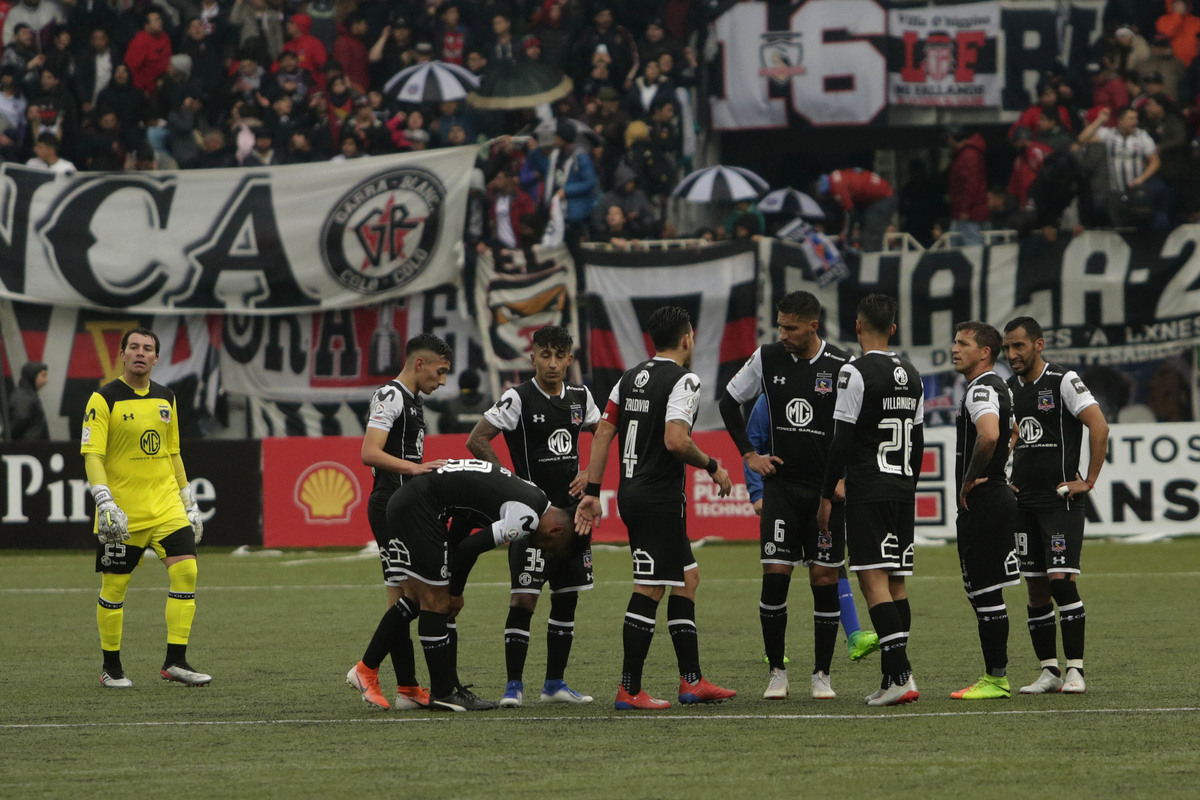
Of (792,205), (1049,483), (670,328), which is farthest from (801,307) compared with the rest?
(792,205)

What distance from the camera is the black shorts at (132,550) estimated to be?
10742mm

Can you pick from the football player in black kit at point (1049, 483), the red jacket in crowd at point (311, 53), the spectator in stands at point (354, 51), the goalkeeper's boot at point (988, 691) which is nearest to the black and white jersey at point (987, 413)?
the football player in black kit at point (1049, 483)

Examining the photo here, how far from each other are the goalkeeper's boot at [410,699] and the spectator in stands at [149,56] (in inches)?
717

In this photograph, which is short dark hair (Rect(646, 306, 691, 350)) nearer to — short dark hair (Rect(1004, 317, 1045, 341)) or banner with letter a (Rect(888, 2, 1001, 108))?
short dark hair (Rect(1004, 317, 1045, 341))

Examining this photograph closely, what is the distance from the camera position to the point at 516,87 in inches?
963

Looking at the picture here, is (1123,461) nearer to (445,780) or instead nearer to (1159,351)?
(1159,351)

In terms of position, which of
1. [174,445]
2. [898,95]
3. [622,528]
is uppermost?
[898,95]

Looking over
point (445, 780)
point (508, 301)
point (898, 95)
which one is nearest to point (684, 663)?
point (445, 780)

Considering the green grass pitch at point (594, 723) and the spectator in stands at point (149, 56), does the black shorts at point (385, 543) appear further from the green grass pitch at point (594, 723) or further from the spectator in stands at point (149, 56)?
the spectator in stands at point (149, 56)

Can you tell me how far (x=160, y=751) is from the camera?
776cm

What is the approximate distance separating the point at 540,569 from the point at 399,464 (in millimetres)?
1017

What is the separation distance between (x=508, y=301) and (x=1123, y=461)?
27.5 feet

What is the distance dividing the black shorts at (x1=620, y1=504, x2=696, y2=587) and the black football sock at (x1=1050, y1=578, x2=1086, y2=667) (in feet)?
7.37

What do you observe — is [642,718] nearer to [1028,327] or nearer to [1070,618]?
[1070,618]
